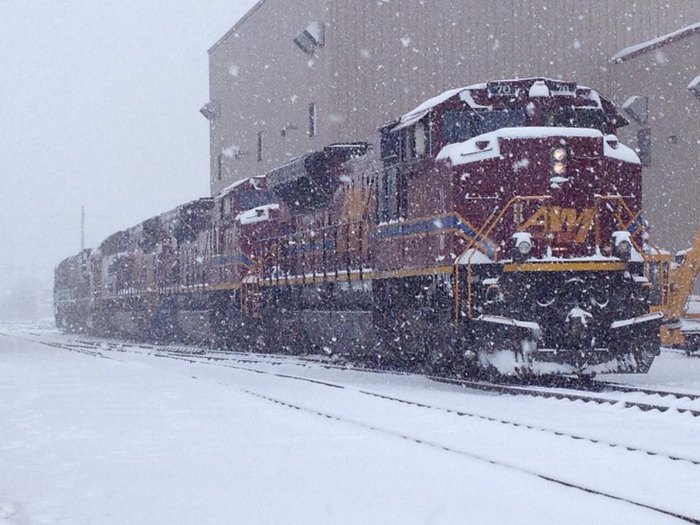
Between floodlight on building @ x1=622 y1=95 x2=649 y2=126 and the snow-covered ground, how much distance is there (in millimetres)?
14669

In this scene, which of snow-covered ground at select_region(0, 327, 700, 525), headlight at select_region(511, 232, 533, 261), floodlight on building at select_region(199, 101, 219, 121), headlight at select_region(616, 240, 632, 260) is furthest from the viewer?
floodlight on building at select_region(199, 101, 219, 121)

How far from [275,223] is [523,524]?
14342 mm

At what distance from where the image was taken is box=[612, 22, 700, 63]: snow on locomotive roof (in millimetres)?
22353

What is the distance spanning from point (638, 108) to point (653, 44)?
167cm

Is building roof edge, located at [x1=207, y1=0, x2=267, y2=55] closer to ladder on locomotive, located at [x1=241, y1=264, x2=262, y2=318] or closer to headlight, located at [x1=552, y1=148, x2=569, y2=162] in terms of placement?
ladder on locomotive, located at [x1=241, y1=264, x2=262, y2=318]

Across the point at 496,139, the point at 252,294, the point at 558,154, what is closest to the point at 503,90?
the point at 496,139

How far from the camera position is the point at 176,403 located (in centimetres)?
930

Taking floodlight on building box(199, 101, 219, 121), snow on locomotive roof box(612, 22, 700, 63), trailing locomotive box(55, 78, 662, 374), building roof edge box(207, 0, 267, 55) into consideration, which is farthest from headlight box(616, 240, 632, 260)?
floodlight on building box(199, 101, 219, 121)

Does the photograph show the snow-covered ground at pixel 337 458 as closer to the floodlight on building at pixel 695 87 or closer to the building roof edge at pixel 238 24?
the floodlight on building at pixel 695 87

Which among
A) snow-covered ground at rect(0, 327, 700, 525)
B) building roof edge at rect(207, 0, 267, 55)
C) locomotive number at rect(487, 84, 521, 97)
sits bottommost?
snow-covered ground at rect(0, 327, 700, 525)

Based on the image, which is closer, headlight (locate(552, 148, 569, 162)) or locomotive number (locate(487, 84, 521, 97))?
headlight (locate(552, 148, 569, 162))

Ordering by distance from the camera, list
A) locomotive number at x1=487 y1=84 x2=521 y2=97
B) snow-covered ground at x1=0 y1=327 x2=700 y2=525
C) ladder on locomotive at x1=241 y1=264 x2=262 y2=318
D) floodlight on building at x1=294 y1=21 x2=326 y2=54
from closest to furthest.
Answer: snow-covered ground at x1=0 y1=327 x2=700 y2=525, locomotive number at x1=487 y1=84 x2=521 y2=97, ladder on locomotive at x1=241 y1=264 x2=262 y2=318, floodlight on building at x1=294 y1=21 x2=326 y2=54

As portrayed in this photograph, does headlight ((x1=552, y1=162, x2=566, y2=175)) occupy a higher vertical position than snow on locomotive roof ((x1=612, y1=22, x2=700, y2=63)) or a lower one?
lower

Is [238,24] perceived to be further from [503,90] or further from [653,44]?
[503,90]
